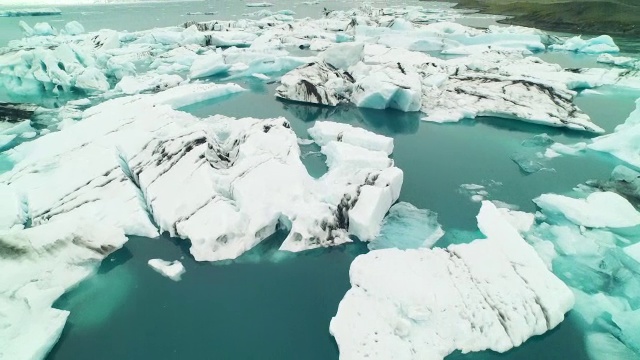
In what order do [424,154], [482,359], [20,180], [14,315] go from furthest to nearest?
[424,154]
[20,180]
[14,315]
[482,359]

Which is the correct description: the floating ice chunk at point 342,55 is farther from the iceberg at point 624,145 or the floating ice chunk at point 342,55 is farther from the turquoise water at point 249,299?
the iceberg at point 624,145

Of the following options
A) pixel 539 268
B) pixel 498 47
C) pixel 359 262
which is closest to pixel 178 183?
pixel 359 262

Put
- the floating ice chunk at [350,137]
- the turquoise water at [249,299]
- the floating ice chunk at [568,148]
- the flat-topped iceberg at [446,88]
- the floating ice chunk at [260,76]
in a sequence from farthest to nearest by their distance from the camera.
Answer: the floating ice chunk at [260,76] → the flat-topped iceberg at [446,88] → the floating ice chunk at [568,148] → the floating ice chunk at [350,137] → the turquoise water at [249,299]

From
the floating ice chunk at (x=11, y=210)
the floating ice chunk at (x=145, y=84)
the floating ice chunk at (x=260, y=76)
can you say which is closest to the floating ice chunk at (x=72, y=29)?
the floating ice chunk at (x=145, y=84)

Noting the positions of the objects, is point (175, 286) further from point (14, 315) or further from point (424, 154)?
point (424, 154)

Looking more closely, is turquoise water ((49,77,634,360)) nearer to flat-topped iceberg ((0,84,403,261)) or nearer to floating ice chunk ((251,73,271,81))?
flat-topped iceberg ((0,84,403,261))

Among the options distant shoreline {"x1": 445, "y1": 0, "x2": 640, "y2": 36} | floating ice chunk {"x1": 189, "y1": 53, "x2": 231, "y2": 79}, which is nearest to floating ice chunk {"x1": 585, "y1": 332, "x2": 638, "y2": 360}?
floating ice chunk {"x1": 189, "y1": 53, "x2": 231, "y2": 79}

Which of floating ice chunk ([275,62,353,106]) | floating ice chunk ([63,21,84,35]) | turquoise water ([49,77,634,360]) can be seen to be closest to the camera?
turquoise water ([49,77,634,360])
